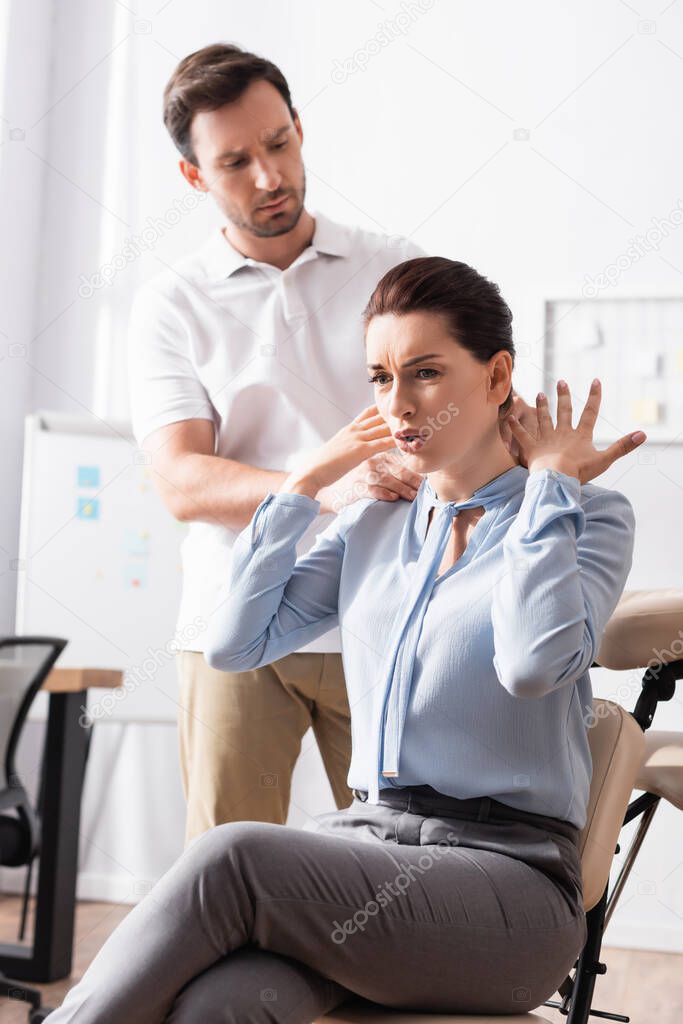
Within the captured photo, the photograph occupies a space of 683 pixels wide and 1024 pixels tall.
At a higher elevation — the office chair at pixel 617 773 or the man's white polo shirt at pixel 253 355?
the man's white polo shirt at pixel 253 355

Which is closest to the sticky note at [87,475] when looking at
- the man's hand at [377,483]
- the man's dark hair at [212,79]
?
the man's dark hair at [212,79]

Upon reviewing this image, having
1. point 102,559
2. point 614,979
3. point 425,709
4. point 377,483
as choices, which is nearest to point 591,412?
point 377,483

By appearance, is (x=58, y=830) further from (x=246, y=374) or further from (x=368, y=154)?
(x=368, y=154)

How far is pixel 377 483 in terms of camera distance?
145 centimetres

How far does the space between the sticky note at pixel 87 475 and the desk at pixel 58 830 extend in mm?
915

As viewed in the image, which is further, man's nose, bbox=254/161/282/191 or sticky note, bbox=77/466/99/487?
sticky note, bbox=77/466/99/487

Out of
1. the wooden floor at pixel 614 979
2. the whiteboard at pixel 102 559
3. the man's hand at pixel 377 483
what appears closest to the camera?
the man's hand at pixel 377 483

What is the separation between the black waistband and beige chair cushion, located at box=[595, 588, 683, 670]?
1.22ft

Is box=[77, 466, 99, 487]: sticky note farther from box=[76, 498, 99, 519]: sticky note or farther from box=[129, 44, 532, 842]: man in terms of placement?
box=[129, 44, 532, 842]: man

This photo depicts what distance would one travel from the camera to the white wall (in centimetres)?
326

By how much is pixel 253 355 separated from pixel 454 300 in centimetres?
45

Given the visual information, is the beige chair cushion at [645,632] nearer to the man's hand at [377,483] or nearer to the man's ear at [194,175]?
the man's hand at [377,483]

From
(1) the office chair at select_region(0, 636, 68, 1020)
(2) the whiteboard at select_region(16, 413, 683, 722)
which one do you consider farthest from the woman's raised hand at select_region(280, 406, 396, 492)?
(2) the whiteboard at select_region(16, 413, 683, 722)

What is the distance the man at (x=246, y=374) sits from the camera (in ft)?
5.12
